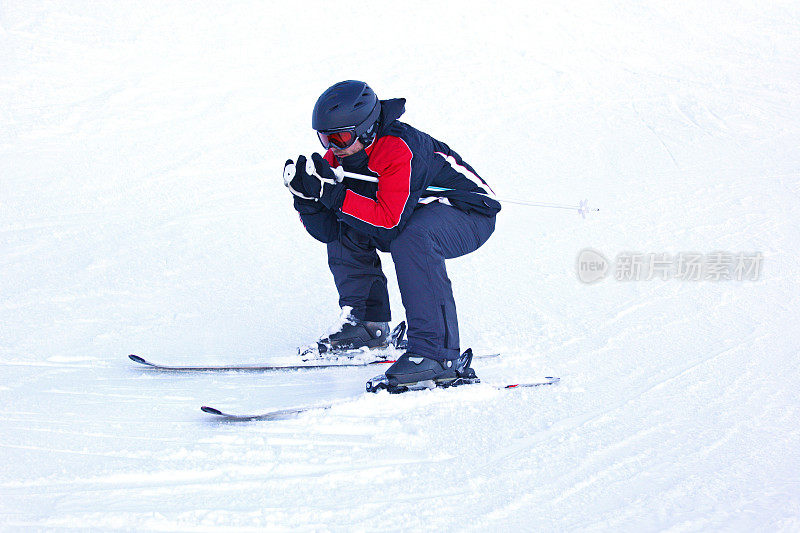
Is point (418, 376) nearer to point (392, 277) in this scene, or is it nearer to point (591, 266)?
point (392, 277)

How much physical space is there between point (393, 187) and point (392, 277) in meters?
2.01

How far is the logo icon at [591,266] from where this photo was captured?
202 inches

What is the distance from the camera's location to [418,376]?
3225mm

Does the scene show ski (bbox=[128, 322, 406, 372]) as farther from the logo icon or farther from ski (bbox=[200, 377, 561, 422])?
the logo icon

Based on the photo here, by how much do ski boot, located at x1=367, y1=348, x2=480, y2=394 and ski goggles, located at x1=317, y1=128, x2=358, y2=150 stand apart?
3.13ft

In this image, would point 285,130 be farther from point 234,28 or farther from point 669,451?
point 669,451

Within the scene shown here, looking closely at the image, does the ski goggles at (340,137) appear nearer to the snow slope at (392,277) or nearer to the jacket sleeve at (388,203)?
the jacket sleeve at (388,203)

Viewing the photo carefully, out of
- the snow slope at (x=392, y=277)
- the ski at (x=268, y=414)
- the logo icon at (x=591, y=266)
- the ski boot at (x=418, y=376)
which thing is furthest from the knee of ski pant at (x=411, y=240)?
the logo icon at (x=591, y=266)

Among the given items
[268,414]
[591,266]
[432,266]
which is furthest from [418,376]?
[591,266]

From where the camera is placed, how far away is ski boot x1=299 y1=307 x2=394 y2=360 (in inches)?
149

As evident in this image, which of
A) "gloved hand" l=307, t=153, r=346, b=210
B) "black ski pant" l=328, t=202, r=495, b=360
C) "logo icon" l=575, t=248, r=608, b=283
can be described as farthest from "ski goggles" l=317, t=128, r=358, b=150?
"logo icon" l=575, t=248, r=608, b=283

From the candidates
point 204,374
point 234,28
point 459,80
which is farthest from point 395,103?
point 234,28

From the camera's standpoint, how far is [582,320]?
14.4ft

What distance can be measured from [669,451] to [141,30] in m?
8.83
